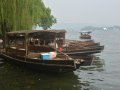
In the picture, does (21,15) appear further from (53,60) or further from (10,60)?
(53,60)

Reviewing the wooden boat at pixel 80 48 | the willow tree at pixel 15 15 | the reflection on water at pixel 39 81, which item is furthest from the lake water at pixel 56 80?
the wooden boat at pixel 80 48

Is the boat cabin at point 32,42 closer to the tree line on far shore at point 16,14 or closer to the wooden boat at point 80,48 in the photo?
the tree line on far shore at point 16,14

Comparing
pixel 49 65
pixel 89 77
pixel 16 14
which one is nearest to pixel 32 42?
pixel 16 14

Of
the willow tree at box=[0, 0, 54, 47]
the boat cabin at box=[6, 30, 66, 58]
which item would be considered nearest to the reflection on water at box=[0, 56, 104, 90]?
the boat cabin at box=[6, 30, 66, 58]

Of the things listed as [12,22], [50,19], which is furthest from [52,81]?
[50,19]

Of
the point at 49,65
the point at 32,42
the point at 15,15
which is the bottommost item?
the point at 49,65

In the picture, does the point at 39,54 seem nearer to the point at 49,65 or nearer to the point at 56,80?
the point at 49,65

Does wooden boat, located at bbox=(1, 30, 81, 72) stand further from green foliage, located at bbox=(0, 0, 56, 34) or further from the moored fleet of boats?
green foliage, located at bbox=(0, 0, 56, 34)

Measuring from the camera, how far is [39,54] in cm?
2164

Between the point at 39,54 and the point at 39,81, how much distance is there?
3.01m

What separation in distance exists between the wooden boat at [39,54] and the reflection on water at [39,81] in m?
0.50

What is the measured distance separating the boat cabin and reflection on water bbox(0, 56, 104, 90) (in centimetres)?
130

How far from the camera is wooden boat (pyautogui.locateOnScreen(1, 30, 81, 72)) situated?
63.6 ft

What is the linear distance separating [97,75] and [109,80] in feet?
6.59
